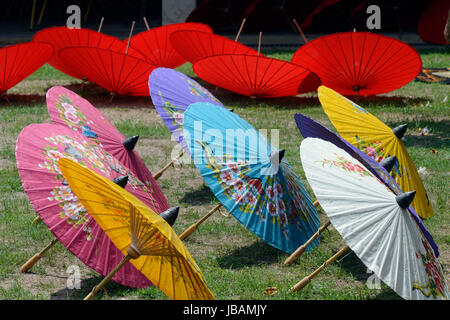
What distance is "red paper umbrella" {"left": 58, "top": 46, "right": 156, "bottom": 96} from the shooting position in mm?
7016

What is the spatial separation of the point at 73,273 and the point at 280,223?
1.12 metres

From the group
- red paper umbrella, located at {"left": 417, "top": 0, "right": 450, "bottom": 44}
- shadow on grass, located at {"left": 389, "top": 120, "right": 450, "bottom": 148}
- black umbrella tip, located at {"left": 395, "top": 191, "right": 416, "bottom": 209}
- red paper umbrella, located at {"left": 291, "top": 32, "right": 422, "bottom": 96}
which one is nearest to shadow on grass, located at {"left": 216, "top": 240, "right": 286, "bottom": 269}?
black umbrella tip, located at {"left": 395, "top": 191, "right": 416, "bottom": 209}

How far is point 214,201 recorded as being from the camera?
4.77 metres

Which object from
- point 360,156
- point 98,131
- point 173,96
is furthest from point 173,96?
point 360,156

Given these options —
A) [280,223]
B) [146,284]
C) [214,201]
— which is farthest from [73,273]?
[214,201]


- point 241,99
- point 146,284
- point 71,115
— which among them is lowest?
point 241,99

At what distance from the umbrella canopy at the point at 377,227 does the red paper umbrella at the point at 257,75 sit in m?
4.14

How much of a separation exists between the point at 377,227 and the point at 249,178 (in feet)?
3.12

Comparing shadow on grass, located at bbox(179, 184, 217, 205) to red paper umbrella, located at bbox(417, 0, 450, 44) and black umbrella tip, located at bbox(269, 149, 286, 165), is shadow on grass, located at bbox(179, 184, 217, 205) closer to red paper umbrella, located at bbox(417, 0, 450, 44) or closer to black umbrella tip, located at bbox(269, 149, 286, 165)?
black umbrella tip, located at bbox(269, 149, 286, 165)

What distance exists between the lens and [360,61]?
285 inches

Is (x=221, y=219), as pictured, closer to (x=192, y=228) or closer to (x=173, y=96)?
(x=192, y=228)

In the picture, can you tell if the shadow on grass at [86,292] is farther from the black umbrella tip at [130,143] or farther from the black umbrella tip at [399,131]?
the black umbrella tip at [399,131]

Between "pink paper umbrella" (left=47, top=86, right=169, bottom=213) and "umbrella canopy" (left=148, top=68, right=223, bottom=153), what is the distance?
0.35 m
